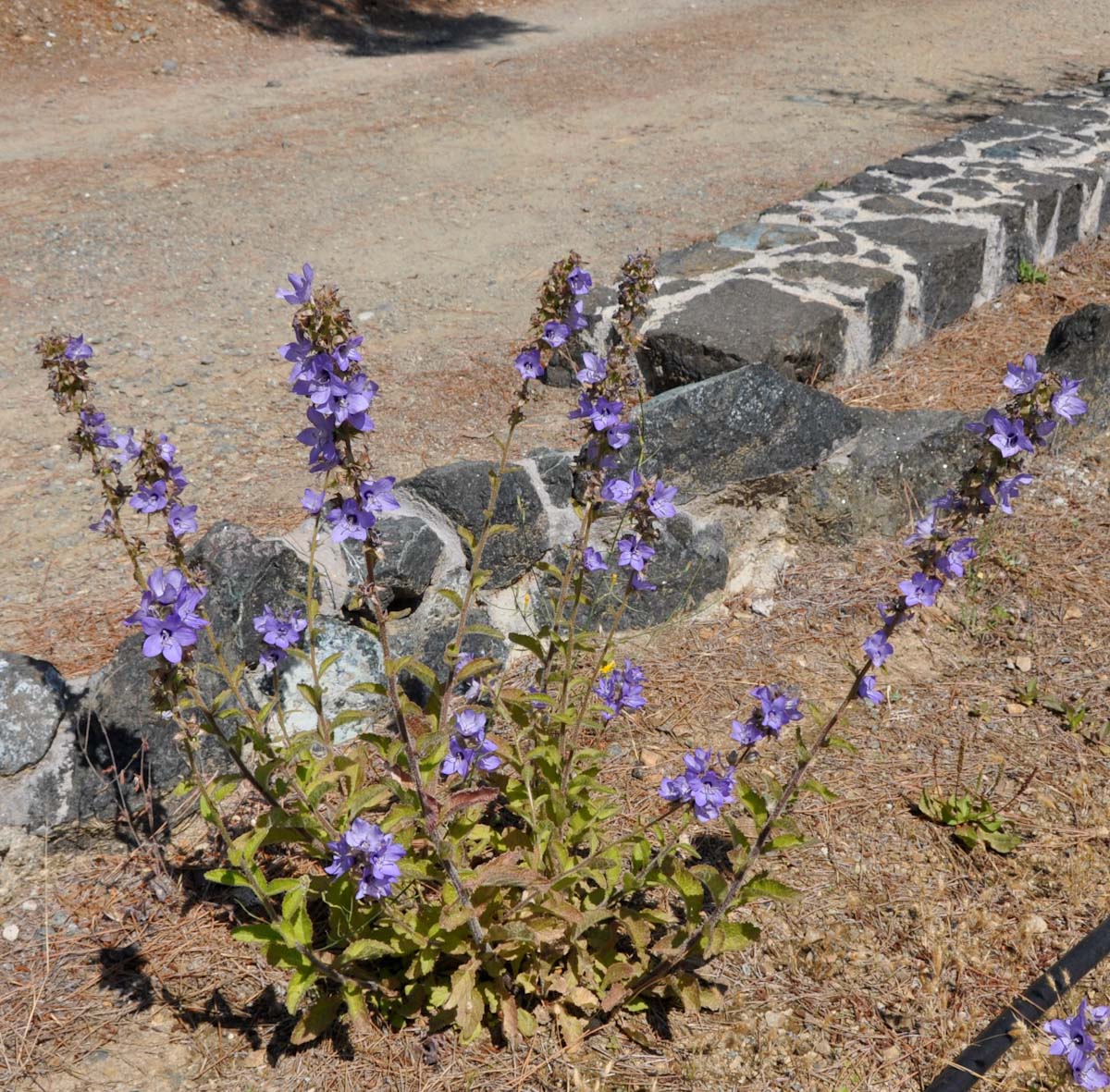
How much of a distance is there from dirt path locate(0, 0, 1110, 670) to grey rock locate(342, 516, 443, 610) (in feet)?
3.07

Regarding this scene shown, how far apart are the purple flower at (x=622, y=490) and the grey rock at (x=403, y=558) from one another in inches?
37.9

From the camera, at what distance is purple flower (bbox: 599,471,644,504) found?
84.4 inches

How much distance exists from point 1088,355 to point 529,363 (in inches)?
128

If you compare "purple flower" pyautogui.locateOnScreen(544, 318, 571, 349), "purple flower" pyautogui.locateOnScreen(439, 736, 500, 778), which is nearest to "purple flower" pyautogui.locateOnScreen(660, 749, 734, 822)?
"purple flower" pyautogui.locateOnScreen(439, 736, 500, 778)

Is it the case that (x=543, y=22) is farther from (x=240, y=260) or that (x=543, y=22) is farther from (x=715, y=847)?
(x=715, y=847)

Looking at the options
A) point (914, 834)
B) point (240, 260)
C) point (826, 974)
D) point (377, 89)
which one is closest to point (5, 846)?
point (826, 974)

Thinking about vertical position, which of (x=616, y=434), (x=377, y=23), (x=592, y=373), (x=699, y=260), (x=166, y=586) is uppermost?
(x=377, y=23)

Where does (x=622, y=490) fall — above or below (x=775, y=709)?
above

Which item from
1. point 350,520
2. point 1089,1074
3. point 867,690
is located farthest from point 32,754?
point 1089,1074

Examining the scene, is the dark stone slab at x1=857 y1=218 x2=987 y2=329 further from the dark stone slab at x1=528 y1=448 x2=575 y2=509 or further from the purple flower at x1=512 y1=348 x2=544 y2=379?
the purple flower at x1=512 y1=348 x2=544 y2=379

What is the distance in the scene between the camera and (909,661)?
354cm

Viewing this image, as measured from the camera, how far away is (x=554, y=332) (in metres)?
2.15

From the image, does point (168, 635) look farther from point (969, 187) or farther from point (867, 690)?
point (969, 187)

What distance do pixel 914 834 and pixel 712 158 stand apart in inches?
257
